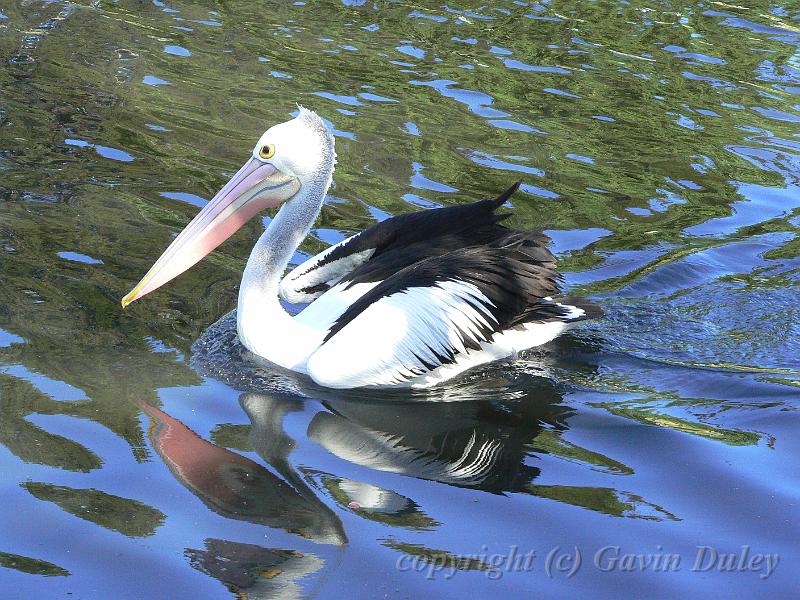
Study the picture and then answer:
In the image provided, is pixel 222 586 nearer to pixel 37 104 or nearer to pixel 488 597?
pixel 488 597

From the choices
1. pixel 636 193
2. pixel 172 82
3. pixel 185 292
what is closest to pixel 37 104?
pixel 172 82

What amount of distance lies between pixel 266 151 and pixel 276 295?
67cm

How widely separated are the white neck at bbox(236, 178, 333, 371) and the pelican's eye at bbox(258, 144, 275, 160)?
0.70ft

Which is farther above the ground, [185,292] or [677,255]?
[677,255]

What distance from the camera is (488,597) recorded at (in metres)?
3.57

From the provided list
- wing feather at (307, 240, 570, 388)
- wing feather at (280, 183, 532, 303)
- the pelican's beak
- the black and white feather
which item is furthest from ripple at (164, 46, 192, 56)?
wing feather at (307, 240, 570, 388)

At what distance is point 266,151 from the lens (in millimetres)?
5207

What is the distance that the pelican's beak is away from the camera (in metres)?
5.21

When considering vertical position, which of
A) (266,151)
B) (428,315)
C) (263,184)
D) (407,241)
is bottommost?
(428,315)

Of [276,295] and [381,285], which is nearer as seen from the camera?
[381,285]

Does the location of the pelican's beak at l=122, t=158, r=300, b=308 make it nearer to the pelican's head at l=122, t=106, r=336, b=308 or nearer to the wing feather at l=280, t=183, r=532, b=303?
the pelican's head at l=122, t=106, r=336, b=308

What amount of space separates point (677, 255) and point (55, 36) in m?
5.56

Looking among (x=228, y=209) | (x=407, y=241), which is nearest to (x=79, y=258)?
(x=228, y=209)

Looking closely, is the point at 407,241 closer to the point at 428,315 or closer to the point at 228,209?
the point at 428,315
